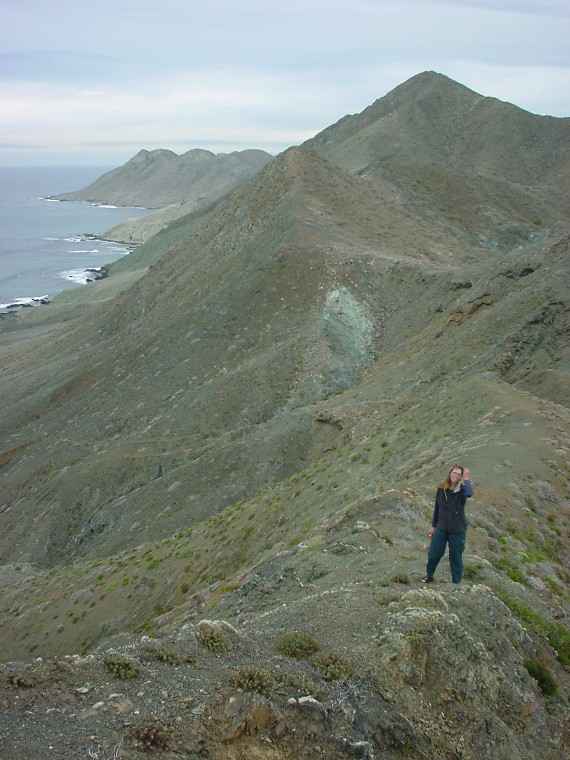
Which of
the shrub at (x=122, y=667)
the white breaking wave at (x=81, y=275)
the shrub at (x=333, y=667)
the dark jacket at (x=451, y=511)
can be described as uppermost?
the dark jacket at (x=451, y=511)

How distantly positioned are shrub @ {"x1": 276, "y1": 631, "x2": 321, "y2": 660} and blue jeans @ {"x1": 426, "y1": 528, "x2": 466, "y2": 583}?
113 inches

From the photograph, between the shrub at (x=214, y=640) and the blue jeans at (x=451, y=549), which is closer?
the shrub at (x=214, y=640)

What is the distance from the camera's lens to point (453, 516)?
38.0ft

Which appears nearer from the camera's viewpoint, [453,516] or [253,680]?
[253,680]

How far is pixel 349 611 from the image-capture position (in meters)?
11.1

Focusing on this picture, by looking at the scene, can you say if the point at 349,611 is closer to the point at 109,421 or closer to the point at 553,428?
the point at 553,428

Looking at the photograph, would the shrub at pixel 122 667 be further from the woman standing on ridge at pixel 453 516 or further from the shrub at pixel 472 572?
the shrub at pixel 472 572

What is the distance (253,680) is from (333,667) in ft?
3.98

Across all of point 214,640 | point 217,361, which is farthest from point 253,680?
point 217,361

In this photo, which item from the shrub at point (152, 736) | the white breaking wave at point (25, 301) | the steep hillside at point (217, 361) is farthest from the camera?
the white breaking wave at point (25, 301)

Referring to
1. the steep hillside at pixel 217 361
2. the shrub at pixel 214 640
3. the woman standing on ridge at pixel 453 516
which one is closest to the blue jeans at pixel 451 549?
the woman standing on ridge at pixel 453 516

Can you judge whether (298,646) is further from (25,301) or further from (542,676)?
(25,301)

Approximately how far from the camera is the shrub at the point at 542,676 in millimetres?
10383

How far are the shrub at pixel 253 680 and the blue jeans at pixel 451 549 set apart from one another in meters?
4.07
